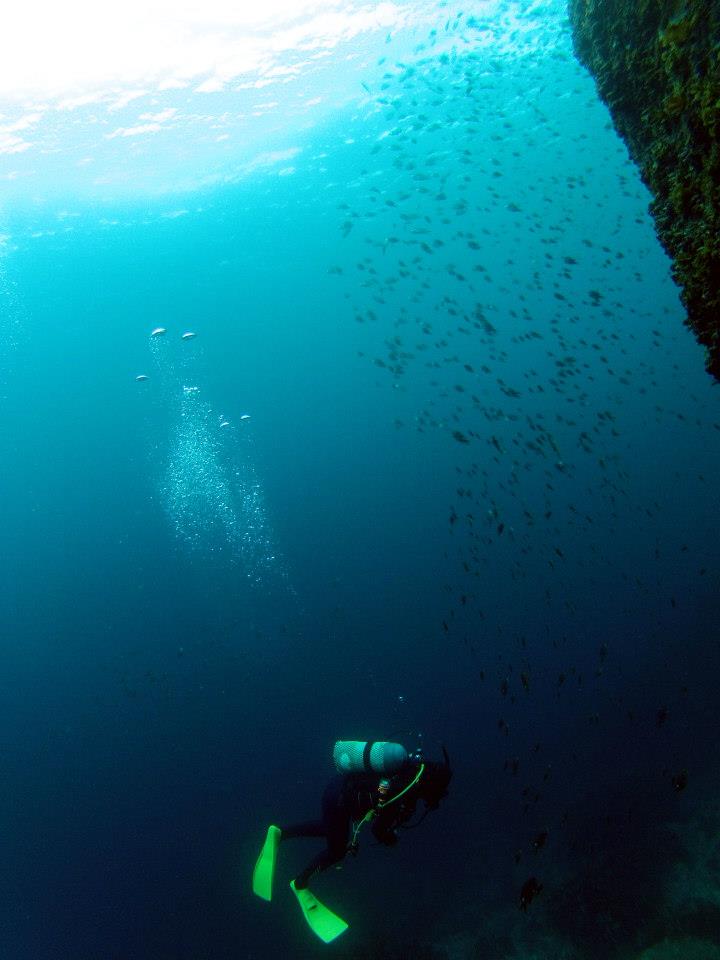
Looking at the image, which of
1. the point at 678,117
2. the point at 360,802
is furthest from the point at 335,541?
the point at 678,117

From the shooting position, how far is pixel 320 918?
25.4 feet

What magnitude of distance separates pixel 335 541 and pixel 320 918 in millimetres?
48951

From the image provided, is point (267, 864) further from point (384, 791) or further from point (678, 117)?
point (678, 117)

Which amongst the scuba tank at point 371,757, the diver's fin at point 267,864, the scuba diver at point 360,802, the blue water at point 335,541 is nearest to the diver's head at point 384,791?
the scuba diver at point 360,802

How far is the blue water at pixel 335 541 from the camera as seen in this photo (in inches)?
669

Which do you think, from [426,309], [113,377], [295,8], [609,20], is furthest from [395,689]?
[426,309]

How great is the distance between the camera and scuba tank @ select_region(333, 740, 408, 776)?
6.96m

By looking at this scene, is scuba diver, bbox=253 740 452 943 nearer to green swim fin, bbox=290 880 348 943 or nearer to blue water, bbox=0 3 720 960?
green swim fin, bbox=290 880 348 943

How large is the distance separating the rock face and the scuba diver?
18.1 ft

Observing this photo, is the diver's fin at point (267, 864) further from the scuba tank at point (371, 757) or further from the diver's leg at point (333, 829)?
the scuba tank at point (371, 757)

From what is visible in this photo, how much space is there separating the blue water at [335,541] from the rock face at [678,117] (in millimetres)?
9725

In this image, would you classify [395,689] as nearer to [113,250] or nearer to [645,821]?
[645,821]

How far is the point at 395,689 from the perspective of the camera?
36438mm

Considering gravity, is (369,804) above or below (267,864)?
above
